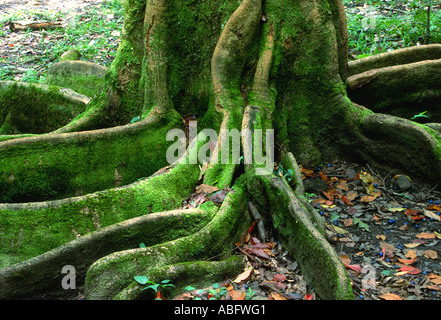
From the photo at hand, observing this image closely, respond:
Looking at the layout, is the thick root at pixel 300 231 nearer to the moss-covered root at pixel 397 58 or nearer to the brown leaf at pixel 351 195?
the brown leaf at pixel 351 195

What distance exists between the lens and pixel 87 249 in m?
3.27

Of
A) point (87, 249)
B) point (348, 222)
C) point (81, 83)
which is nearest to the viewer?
point (87, 249)

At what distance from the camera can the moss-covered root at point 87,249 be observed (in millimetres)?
3088

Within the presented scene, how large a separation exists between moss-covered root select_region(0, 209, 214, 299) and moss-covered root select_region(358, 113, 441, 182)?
2.53 metres

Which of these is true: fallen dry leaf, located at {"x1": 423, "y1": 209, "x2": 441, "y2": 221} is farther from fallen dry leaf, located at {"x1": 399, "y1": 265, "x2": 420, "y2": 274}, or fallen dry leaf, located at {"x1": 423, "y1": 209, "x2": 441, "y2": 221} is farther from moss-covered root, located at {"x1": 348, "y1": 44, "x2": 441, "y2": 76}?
moss-covered root, located at {"x1": 348, "y1": 44, "x2": 441, "y2": 76}

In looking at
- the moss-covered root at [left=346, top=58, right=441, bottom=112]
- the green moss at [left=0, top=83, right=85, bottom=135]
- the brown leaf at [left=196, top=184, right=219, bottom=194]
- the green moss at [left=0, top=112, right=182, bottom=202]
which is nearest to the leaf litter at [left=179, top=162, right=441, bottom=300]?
the brown leaf at [left=196, top=184, right=219, bottom=194]

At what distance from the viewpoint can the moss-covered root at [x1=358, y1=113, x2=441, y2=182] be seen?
454 centimetres

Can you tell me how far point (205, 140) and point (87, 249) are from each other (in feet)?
6.37

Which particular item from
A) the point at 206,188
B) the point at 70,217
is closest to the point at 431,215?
the point at 206,188

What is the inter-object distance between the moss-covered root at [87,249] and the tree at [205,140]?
0.01 meters

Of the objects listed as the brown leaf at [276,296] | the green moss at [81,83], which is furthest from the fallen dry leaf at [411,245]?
the green moss at [81,83]

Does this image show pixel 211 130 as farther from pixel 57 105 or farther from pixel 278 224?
pixel 57 105

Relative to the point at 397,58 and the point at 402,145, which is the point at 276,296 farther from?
the point at 397,58
